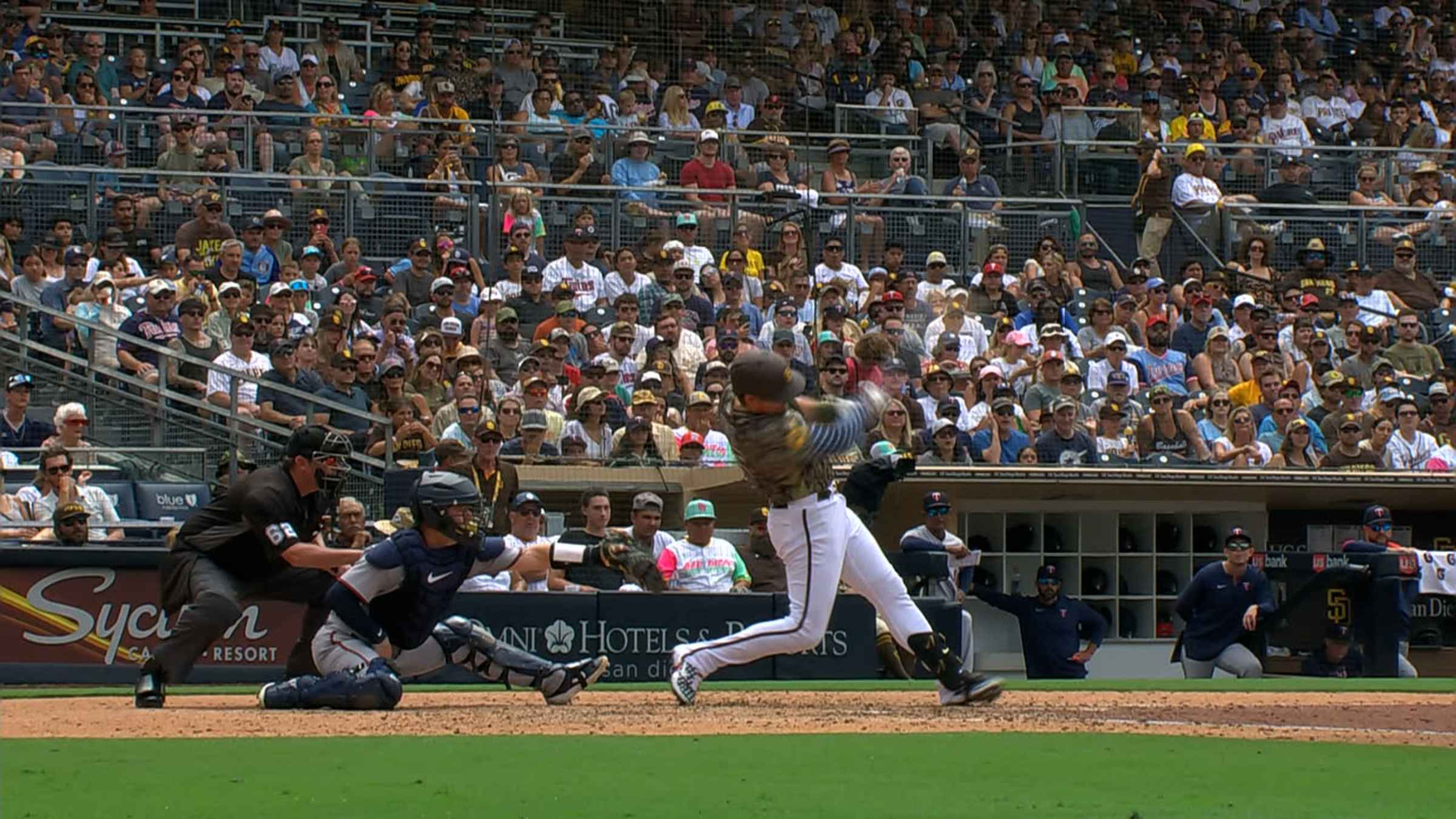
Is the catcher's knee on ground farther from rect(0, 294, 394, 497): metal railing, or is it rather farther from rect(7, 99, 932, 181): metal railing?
rect(7, 99, 932, 181): metal railing

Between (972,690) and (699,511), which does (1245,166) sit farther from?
(972,690)

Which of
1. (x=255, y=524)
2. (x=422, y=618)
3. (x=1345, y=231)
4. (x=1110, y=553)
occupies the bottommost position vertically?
(x=1110, y=553)

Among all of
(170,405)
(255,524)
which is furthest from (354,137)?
(255,524)

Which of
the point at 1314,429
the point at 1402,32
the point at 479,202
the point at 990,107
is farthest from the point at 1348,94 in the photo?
the point at 479,202

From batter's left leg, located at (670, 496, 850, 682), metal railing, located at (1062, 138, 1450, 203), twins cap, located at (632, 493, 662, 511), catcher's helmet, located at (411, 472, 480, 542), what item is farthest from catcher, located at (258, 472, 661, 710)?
metal railing, located at (1062, 138, 1450, 203)

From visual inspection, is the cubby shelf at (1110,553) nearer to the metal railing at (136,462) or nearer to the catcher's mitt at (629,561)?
the metal railing at (136,462)

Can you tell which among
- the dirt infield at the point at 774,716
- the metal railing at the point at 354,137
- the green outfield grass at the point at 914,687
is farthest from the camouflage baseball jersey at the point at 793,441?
the metal railing at the point at 354,137
